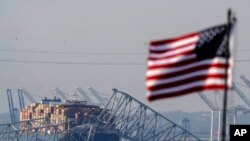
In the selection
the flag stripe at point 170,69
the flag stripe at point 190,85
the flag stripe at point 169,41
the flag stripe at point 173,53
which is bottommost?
the flag stripe at point 190,85

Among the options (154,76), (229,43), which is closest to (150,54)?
(154,76)

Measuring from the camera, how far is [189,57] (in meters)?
25.1

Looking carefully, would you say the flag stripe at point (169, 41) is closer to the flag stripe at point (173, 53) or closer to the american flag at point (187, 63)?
the american flag at point (187, 63)

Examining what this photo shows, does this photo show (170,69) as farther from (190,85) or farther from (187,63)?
(190,85)

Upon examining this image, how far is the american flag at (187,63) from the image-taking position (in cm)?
2450

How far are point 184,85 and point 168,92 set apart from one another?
1.56 ft

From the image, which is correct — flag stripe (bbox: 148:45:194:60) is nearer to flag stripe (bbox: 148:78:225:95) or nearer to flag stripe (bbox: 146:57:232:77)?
flag stripe (bbox: 146:57:232:77)

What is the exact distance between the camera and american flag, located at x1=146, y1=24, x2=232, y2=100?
2450 centimetres

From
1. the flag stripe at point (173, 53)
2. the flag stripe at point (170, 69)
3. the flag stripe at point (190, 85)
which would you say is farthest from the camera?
the flag stripe at point (173, 53)

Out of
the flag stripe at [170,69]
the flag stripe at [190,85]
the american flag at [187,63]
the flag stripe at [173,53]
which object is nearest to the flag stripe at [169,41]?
the american flag at [187,63]

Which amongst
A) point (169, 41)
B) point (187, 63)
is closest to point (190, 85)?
point (187, 63)

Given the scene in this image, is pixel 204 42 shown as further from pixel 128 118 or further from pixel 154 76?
pixel 128 118

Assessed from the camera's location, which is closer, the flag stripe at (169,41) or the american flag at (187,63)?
the american flag at (187,63)

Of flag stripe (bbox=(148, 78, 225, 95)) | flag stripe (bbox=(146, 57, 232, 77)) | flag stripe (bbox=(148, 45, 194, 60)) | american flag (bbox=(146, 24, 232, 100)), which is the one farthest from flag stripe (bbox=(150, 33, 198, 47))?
flag stripe (bbox=(148, 78, 225, 95))
